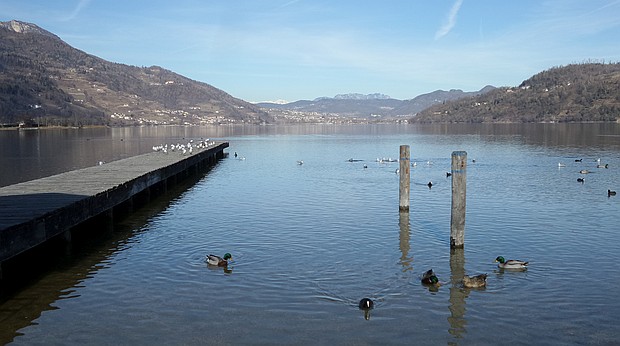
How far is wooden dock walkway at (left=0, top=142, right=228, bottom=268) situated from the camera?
49.2ft

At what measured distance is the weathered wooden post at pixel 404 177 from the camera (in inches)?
990

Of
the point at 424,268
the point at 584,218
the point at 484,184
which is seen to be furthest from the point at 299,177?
the point at 424,268

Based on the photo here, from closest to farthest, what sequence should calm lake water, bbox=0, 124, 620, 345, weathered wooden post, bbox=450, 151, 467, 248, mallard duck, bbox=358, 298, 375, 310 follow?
calm lake water, bbox=0, 124, 620, 345
mallard duck, bbox=358, 298, 375, 310
weathered wooden post, bbox=450, 151, 467, 248

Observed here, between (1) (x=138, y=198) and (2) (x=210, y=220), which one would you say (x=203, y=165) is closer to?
(1) (x=138, y=198)

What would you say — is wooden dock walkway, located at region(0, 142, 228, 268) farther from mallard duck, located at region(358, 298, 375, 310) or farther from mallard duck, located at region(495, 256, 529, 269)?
mallard duck, located at region(495, 256, 529, 269)

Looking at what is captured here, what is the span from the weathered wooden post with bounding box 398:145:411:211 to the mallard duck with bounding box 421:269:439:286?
9.75 meters

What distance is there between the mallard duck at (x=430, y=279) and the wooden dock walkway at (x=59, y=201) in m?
10.4

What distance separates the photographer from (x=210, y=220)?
1014 inches

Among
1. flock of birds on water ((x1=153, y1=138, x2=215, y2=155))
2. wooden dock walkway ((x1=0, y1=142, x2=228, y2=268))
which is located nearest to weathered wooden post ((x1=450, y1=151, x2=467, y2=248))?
wooden dock walkway ((x1=0, y1=142, x2=228, y2=268))

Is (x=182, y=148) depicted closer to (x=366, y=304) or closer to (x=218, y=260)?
(x=218, y=260)

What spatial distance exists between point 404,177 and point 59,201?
1382 cm

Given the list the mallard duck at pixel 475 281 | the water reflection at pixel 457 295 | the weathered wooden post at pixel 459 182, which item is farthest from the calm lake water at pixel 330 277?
the weathered wooden post at pixel 459 182

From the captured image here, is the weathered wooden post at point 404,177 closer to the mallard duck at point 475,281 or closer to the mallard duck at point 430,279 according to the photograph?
the mallard duck at point 430,279

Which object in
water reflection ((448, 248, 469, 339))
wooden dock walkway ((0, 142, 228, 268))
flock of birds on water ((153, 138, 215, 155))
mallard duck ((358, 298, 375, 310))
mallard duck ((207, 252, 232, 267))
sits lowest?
water reflection ((448, 248, 469, 339))
